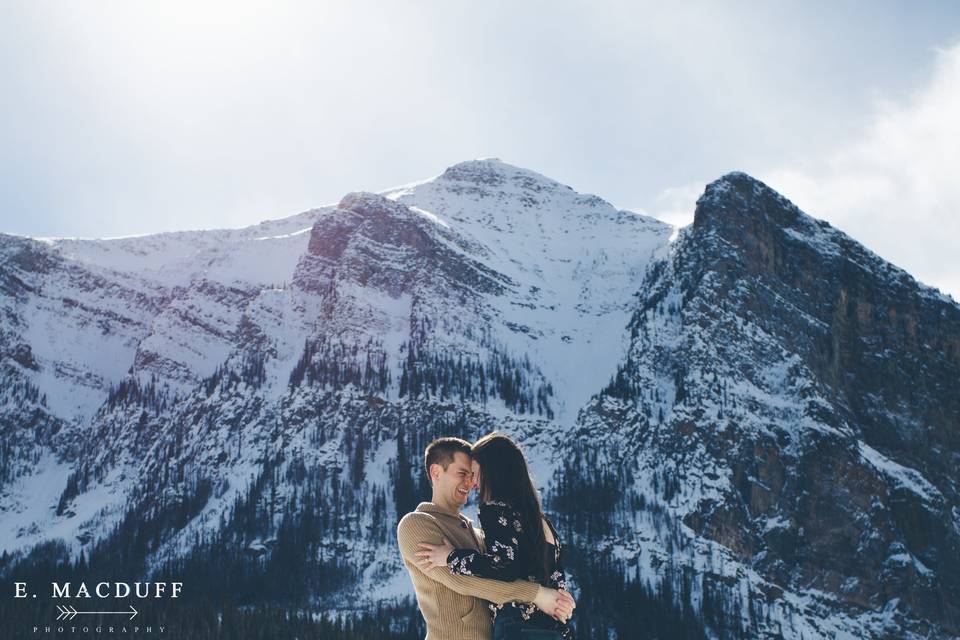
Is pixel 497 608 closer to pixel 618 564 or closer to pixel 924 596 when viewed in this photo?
pixel 618 564

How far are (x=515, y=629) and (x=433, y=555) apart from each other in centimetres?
139

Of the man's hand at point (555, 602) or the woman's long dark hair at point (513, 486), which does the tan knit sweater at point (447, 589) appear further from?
the woman's long dark hair at point (513, 486)

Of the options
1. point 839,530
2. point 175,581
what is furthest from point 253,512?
point 839,530

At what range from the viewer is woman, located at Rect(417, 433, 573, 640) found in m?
14.5

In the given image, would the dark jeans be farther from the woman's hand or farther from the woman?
the woman's hand

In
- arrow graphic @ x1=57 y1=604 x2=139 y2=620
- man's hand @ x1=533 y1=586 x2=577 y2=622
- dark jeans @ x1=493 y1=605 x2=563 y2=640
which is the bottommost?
arrow graphic @ x1=57 y1=604 x2=139 y2=620

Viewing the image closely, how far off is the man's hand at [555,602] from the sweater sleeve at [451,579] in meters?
0.08

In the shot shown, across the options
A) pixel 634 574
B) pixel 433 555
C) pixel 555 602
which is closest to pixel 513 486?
pixel 433 555

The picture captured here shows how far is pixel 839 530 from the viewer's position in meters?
182

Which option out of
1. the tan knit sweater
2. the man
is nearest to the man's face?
the man

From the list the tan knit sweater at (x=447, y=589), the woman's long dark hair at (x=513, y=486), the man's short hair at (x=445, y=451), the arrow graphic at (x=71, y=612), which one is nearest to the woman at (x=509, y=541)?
the woman's long dark hair at (x=513, y=486)

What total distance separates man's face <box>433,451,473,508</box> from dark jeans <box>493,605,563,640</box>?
1569 mm

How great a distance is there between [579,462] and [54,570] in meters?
87.7

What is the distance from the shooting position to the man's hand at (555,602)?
14422 millimetres
